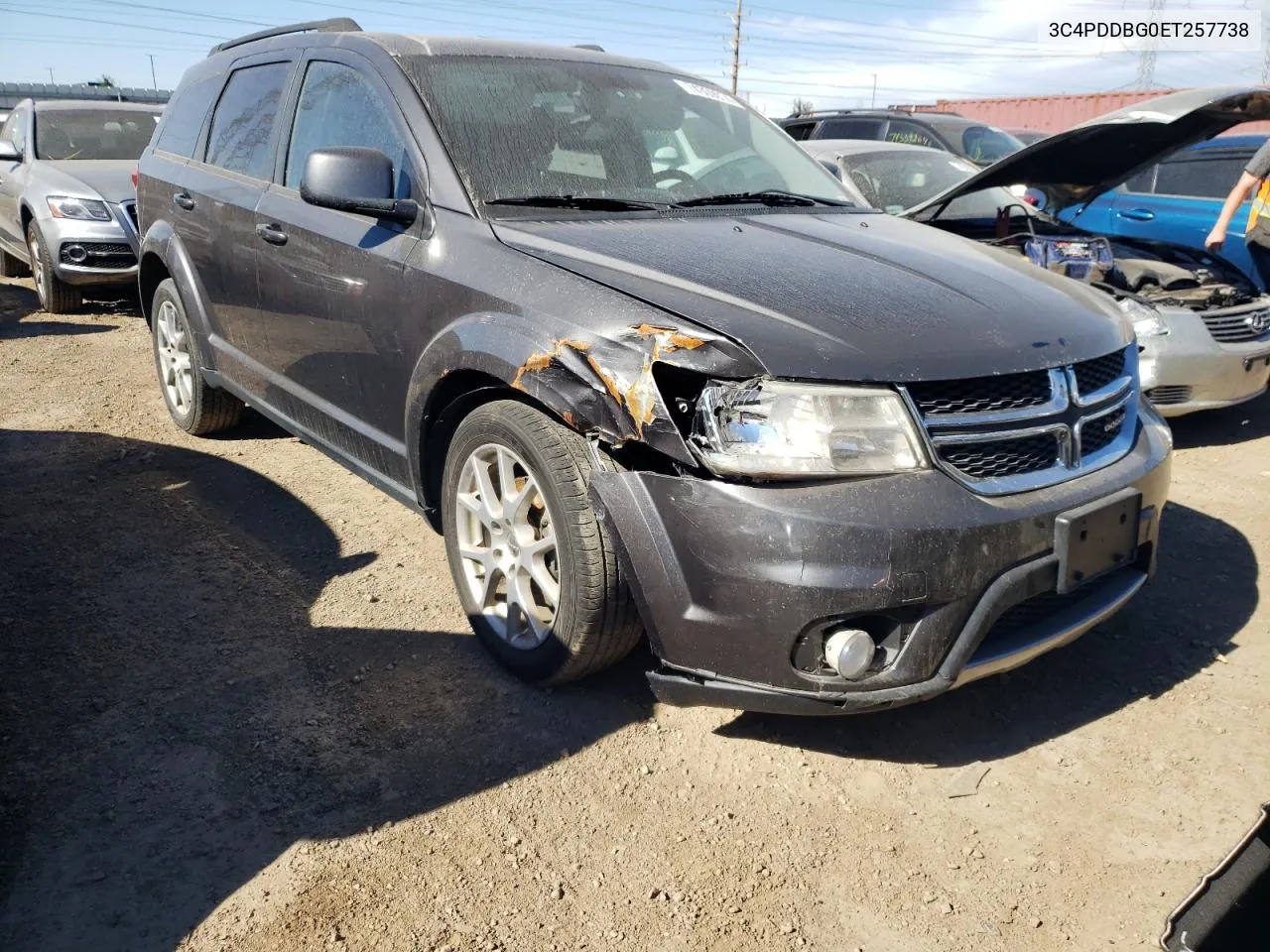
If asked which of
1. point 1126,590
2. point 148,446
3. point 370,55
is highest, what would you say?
point 370,55

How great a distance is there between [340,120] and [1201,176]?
22.0ft

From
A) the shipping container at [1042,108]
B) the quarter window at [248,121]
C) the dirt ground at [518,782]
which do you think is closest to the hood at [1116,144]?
the dirt ground at [518,782]

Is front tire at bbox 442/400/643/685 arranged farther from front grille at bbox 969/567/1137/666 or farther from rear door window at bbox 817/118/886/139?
rear door window at bbox 817/118/886/139

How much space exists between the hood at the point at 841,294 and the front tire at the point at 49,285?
746 centimetres

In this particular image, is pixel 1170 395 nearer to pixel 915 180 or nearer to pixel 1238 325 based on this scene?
pixel 1238 325

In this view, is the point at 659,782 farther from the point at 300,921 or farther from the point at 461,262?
the point at 461,262

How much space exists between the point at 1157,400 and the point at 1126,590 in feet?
9.78

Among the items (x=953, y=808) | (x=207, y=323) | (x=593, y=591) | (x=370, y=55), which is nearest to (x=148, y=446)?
(x=207, y=323)

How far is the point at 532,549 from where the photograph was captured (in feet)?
9.12

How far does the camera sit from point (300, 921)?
2121 mm

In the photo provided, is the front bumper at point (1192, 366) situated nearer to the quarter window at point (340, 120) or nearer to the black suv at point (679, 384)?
the black suv at point (679, 384)

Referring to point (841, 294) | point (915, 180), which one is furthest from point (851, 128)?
point (841, 294)

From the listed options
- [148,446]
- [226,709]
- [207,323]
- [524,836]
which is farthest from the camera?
[148,446]

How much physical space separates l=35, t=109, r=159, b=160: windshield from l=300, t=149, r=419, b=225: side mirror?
7875mm
